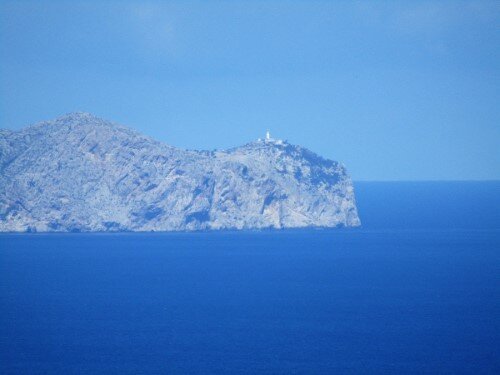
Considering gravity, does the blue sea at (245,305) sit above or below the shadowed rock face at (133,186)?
below

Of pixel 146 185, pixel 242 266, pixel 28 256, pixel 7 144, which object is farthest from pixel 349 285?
pixel 7 144

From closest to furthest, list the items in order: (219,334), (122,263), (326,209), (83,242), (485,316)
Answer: (219,334) → (485,316) → (122,263) → (83,242) → (326,209)

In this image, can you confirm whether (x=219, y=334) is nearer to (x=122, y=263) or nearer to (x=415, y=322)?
(x=415, y=322)

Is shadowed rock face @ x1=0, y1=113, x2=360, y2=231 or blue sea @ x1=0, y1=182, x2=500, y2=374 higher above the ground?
shadowed rock face @ x1=0, y1=113, x2=360, y2=231

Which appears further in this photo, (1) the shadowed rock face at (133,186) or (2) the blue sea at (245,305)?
(1) the shadowed rock face at (133,186)

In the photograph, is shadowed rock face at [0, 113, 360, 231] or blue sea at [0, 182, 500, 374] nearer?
blue sea at [0, 182, 500, 374]
